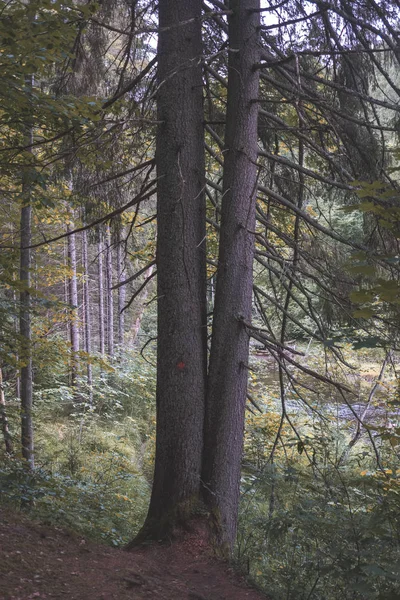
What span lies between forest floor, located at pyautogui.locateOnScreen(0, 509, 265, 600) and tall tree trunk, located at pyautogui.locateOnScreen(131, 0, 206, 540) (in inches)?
11.9

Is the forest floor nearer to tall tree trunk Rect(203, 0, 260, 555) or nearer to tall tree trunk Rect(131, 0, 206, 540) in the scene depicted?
tall tree trunk Rect(131, 0, 206, 540)

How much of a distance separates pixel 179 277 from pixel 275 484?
1.88 metres

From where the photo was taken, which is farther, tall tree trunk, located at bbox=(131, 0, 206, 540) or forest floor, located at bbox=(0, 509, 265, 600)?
tall tree trunk, located at bbox=(131, 0, 206, 540)

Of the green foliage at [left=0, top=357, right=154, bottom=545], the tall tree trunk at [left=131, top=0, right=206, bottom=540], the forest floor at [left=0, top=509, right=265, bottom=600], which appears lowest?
the green foliage at [left=0, top=357, right=154, bottom=545]

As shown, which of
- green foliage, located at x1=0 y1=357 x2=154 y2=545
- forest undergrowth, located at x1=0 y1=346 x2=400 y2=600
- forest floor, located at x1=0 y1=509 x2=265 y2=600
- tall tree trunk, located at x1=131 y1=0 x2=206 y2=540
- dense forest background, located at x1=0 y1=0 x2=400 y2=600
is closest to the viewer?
forest floor, located at x1=0 y1=509 x2=265 y2=600

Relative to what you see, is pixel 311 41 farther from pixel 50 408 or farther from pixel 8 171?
pixel 50 408

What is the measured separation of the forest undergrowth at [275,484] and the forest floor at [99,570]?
0.28 metres

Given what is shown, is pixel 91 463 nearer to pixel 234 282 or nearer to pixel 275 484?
pixel 275 484

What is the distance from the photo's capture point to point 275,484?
418 cm

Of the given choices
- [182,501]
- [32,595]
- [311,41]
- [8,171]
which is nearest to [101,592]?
[32,595]

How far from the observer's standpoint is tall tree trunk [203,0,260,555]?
4043mm

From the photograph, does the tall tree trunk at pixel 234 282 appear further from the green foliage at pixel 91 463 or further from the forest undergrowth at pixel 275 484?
the green foliage at pixel 91 463

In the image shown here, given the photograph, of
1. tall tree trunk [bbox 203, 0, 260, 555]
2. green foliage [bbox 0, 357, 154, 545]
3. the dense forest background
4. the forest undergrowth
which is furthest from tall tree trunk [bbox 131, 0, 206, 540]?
green foliage [bbox 0, 357, 154, 545]

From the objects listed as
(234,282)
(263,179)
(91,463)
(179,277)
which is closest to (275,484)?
(234,282)
